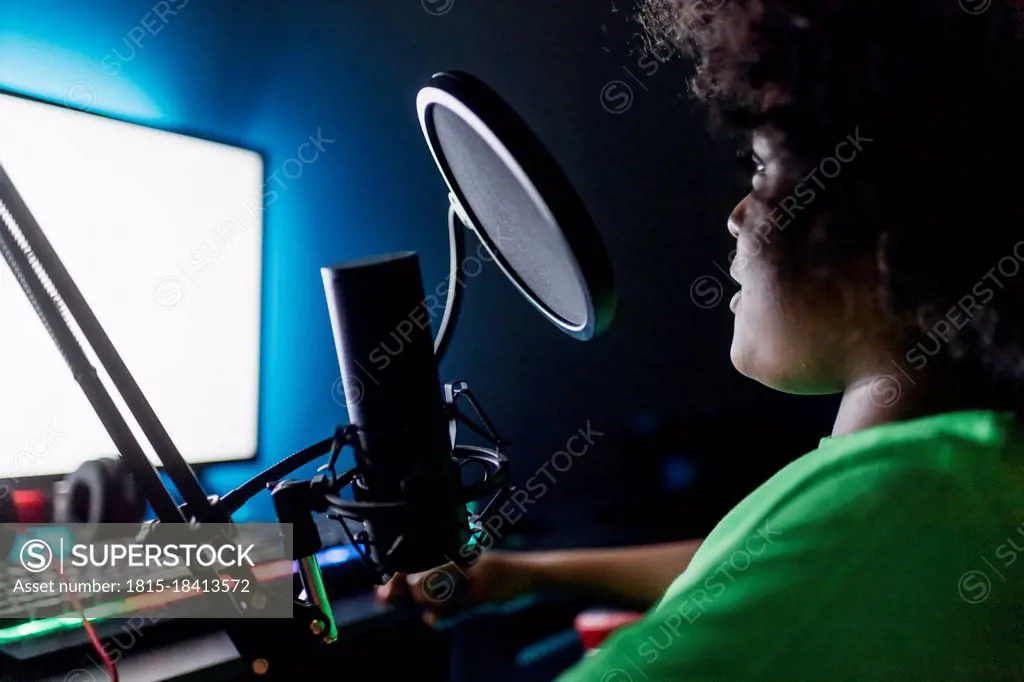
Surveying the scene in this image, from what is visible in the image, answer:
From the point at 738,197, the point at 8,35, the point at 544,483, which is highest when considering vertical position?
the point at 8,35

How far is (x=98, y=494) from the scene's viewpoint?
1.68 ft

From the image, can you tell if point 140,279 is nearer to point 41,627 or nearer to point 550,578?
point 41,627

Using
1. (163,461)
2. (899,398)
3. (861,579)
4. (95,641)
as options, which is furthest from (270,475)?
(899,398)

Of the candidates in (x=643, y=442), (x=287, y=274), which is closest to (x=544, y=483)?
(x=643, y=442)

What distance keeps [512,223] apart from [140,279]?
1.91 ft

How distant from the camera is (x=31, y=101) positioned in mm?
756

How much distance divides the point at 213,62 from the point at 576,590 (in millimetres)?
798

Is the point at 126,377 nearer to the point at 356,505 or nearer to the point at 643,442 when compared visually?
the point at 356,505

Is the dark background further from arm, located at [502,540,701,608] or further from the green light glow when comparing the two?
the green light glow

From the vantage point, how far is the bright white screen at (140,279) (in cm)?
76

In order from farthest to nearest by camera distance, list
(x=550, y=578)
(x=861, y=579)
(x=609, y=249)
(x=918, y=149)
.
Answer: (x=609, y=249), (x=550, y=578), (x=918, y=149), (x=861, y=579)

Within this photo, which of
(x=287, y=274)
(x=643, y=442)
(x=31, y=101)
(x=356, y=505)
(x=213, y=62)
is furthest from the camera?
(x=643, y=442)

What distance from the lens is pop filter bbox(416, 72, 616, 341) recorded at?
0.37 m

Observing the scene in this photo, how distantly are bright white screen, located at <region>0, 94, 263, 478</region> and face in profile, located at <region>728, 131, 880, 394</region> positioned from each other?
632 mm
